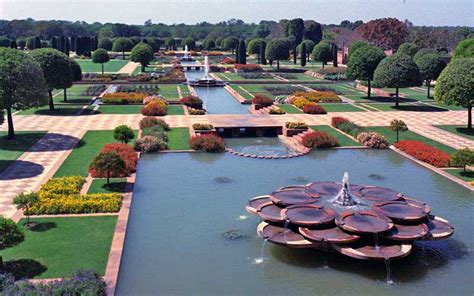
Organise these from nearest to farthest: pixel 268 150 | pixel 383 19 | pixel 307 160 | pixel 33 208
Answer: pixel 33 208
pixel 307 160
pixel 268 150
pixel 383 19

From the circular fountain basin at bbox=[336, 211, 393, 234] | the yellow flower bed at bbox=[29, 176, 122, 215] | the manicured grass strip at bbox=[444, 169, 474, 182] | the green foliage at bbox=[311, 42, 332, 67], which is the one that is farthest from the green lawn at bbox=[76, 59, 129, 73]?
the circular fountain basin at bbox=[336, 211, 393, 234]

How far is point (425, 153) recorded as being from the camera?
23.7m

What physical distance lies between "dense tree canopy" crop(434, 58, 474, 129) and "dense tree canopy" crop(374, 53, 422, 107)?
6.76 meters

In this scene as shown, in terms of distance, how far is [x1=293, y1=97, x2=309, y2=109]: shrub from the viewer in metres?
37.3

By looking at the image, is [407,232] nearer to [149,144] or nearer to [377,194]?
[377,194]

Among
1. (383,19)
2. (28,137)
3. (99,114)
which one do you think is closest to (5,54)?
Answer: (28,137)

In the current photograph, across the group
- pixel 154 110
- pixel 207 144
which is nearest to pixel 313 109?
pixel 154 110

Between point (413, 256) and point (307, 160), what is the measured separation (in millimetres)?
10334

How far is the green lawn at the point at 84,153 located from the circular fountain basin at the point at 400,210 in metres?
11.6

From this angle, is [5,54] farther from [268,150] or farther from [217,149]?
[268,150]

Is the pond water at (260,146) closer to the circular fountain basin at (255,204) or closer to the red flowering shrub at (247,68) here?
the circular fountain basin at (255,204)

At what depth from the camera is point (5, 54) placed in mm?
25844

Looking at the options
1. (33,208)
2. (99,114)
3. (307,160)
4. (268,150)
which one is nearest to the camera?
(33,208)

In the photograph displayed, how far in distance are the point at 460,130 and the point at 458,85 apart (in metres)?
3.01
